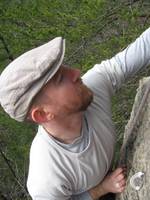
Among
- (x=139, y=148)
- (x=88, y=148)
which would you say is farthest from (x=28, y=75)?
(x=139, y=148)

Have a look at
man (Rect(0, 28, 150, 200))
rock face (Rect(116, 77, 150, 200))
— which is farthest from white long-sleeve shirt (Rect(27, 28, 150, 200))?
A: rock face (Rect(116, 77, 150, 200))

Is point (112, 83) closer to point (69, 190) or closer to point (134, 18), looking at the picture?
point (69, 190)

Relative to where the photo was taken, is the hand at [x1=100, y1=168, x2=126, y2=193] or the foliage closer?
the hand at [x1=100, y1=168, x2=126, y2=193]

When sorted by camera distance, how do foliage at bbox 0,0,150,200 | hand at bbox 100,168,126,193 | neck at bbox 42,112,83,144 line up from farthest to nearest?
foliage at bbox 0,0,150,200 < hand at bbox 100,168,126,193 < neck at bbox 42,112,83,144

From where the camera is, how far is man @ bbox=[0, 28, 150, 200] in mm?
2025

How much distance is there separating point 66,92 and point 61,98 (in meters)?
0.03

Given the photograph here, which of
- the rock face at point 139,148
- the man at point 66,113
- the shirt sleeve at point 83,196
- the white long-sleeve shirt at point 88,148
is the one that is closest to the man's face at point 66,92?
the man at point 66,113

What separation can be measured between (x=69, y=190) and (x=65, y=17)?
3.00m

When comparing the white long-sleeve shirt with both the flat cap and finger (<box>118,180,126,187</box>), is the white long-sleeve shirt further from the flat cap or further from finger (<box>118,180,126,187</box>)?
the flat cap

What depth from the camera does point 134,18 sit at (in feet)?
13.9

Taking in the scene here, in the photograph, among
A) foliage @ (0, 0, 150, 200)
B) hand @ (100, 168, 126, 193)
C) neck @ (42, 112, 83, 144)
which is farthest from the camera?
foliage @ (0, 0, 150, 200)

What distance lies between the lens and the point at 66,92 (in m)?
2.03

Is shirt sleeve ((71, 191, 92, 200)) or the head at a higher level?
the head

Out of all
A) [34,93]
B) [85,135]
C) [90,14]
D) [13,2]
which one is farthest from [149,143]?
[13,2]
